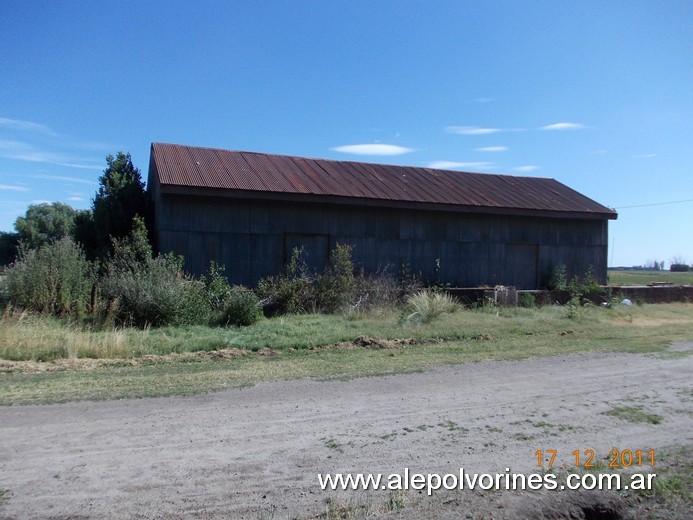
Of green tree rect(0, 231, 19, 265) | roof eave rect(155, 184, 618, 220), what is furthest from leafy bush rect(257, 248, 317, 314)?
green tree rect(0, 231, 19, 265)

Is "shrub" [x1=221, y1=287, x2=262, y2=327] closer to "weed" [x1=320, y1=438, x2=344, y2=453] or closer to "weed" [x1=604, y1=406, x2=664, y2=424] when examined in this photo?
"weed" [x1=320, y1=438, x2=344, y2=453]

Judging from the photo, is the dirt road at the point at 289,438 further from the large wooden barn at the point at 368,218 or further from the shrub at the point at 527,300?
the large wooden barn at the point at 368,218

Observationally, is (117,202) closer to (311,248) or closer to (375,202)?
(311,248)

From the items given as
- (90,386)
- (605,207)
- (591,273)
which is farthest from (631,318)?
(90,386)

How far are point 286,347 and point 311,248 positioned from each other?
27.0 ft

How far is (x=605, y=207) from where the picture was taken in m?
24.6

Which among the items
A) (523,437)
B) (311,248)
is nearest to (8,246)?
(311,248)

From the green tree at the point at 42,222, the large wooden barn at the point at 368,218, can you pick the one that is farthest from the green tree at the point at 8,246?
the large wooden barn at the point at 368,218

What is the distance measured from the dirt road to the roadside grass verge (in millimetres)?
798

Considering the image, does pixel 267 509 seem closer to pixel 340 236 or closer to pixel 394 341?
pixel 394 341

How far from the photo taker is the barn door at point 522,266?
74.3ft

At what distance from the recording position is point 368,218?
20188 mm

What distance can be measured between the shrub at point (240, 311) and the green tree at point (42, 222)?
24.0 m

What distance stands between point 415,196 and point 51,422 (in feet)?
53.2
